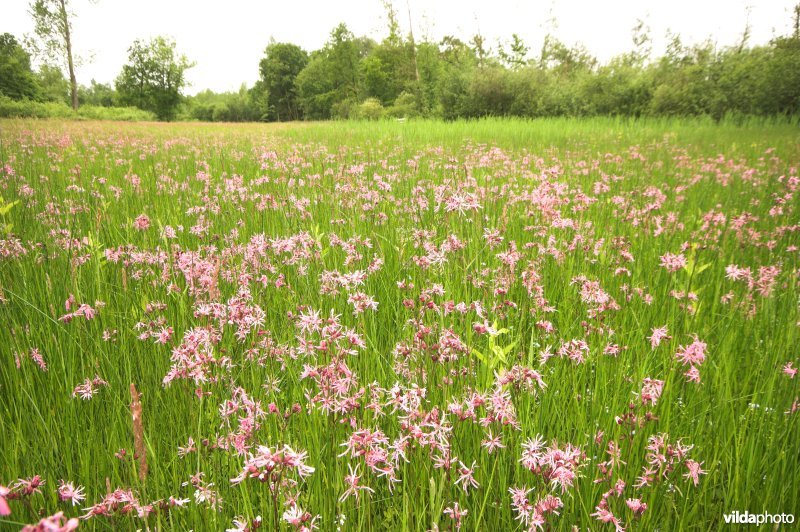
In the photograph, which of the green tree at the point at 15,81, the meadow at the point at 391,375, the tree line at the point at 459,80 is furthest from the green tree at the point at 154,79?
the meadow at the point at 391,375

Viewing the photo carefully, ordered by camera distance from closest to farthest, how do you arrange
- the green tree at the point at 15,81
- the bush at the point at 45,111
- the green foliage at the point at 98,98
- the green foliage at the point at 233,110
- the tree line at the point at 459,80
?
1. the tree line at the point at 459,80
2. the bush at the point at 45,111
3. the green tree at the point at 15,81
4. the green foliage at the point at 233,110
5. the green foliage at the point at 98,98

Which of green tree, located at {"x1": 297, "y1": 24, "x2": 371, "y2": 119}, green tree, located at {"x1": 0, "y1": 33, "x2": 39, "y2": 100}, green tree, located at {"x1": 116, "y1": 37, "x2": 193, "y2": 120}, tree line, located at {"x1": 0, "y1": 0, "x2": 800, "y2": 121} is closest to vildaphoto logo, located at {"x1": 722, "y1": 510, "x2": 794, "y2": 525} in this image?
tree line, located at {"x1": 0, "y1": 0, "x2": 800, "y2": 121}

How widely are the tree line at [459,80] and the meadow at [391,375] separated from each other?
1821 centimetres

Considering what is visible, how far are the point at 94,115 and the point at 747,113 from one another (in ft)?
157

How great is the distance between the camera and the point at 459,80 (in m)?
27.4

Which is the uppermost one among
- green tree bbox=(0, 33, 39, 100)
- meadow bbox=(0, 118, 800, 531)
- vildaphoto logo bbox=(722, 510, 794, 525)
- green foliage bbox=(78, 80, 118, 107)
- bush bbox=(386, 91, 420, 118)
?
green foliage bbox=(78, 80, 118, 107)

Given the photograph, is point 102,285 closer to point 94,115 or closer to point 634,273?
point 634,273

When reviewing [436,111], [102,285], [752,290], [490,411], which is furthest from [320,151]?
[436,111]

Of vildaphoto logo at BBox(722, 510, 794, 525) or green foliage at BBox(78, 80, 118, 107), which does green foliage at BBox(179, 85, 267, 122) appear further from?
vildaphoto logo at BBox(722, 510, 794, 525)

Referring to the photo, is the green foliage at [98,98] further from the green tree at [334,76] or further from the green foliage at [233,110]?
the green tree at [334,76]

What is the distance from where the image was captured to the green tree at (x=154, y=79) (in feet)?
203

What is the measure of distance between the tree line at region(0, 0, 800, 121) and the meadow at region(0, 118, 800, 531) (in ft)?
59.8

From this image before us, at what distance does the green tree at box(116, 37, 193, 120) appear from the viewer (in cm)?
6200

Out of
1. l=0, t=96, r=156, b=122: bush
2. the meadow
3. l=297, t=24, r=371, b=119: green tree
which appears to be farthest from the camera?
l=297, t=24, r=371, b=119: green tree
